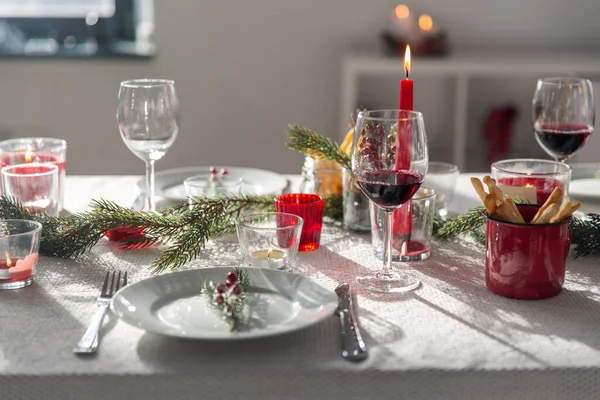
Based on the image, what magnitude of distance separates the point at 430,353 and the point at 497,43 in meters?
2.48

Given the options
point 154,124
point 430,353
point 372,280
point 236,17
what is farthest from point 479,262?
point 236,17

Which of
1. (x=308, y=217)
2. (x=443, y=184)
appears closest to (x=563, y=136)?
(x=443, y=184)

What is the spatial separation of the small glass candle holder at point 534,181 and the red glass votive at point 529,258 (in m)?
0.17

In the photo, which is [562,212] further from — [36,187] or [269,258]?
[36,187]

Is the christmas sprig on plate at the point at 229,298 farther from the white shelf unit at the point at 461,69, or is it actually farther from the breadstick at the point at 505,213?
the white shelf unit at the point at 461,69

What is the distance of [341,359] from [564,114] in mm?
759

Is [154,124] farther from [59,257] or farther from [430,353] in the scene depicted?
[430,353]

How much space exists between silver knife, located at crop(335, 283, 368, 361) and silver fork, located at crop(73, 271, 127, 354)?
0.25 metres

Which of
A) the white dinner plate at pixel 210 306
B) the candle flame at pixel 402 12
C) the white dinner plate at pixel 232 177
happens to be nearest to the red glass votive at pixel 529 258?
the white dinner plate at pixel 210 306

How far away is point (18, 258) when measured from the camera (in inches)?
39.3

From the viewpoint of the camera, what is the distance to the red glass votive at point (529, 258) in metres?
0.95

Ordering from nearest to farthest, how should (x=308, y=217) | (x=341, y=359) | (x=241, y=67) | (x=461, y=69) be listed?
(x=341, y=359) → (x=308, y=217) → (x=461, y=69) → (x=241, y=67)

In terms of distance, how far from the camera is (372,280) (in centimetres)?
103

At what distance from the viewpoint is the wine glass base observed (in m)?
1.00
